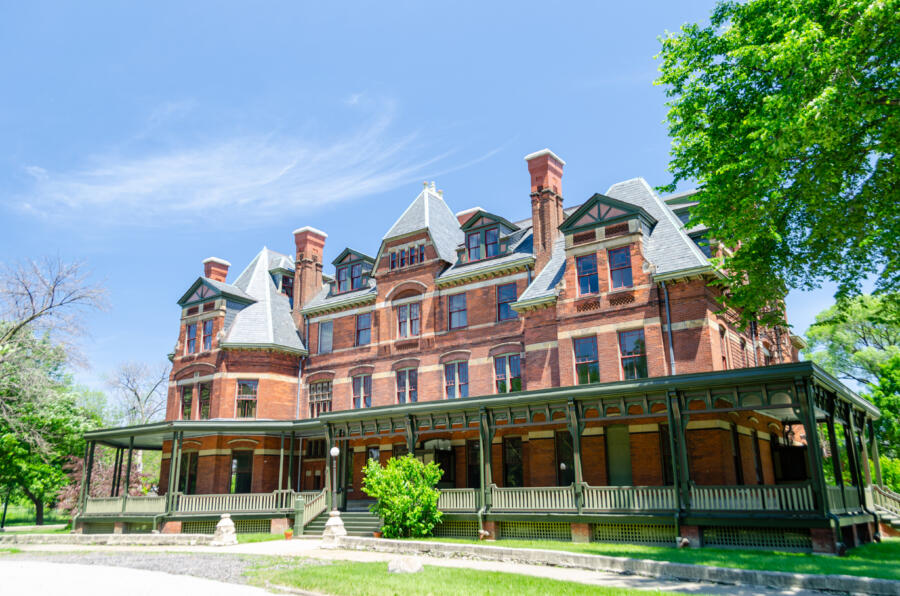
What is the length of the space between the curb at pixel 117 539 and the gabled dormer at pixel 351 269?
51.9ft

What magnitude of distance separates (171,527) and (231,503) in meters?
2.80

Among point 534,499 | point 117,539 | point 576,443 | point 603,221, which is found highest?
point 603,221

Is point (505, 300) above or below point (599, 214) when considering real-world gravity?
below

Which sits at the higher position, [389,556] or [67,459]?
[67,459]

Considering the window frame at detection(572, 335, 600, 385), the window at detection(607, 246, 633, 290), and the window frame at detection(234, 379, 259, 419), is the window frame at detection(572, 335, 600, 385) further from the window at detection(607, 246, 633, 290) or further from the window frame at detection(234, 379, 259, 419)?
the window frame at detection(234, 379, 259, 419)

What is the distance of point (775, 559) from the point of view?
49.8 ft

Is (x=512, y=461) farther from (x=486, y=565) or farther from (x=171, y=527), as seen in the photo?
(x=171, y=527)

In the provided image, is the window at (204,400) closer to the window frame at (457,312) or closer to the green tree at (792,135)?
the window frame at (457,312)

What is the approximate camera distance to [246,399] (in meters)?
34.5

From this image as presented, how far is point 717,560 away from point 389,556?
29.1 feet

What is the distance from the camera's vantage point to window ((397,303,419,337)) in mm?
32938

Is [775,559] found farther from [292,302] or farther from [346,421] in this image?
[292,302]

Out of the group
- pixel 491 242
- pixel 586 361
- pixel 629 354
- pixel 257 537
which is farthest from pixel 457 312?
pixel 257 537

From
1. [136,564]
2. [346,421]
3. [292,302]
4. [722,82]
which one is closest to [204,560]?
[136,564]
